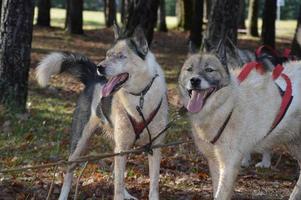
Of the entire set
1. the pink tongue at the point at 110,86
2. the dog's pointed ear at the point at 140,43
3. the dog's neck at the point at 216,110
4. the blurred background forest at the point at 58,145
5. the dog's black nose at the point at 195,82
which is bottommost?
the blurred background forest at the point at 58,145

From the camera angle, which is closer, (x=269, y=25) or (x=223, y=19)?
(x=223, y=19)

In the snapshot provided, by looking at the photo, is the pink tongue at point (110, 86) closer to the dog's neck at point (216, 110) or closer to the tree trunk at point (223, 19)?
the dog's neck at point (216, 110)

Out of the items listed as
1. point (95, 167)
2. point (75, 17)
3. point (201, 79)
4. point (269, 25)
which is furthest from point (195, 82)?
point (75, 17)

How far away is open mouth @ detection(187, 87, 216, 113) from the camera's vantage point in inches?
197

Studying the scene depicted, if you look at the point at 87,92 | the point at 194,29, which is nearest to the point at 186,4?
the point at 194,29

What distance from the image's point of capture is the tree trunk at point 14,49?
9.05 metres

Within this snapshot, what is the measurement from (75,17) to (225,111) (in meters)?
17.8

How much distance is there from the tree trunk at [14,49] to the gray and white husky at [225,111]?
14.8ft

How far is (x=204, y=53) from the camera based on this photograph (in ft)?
17.2

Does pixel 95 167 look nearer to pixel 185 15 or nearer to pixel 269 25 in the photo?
pixel 269 25

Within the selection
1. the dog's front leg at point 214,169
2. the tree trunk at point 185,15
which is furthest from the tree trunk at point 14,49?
the tree trunk at point 185,15

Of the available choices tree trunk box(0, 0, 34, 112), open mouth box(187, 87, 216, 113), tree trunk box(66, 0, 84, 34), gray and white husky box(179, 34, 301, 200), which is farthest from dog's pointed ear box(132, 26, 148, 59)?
tree trunk box(66, 0, 84, 34)

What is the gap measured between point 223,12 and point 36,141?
423cm

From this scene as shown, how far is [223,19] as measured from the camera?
10562mm
